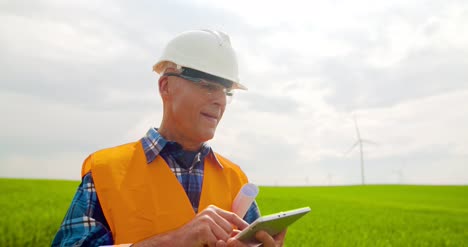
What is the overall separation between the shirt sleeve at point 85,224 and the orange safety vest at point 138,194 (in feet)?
0.16

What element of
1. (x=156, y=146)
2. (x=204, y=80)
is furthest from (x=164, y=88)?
(x=156, y=146)

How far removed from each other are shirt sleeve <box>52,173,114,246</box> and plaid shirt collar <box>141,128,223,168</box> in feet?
1.18

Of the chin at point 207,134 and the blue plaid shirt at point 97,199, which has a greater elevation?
the chin at point 207,134

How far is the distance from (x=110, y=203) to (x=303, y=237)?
5.90 m

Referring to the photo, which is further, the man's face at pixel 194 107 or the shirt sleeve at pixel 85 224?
the man's face at pixel 194 107

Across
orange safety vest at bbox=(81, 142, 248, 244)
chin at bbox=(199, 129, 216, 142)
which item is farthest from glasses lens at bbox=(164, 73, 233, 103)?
orange safety vest at bbox=(81, 142, 248, 244)

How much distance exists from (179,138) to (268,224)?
35.7 inches

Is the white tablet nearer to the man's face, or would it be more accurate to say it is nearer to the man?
the man

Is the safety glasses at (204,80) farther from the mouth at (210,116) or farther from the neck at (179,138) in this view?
the neck at (179,138)

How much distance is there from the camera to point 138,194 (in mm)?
2250

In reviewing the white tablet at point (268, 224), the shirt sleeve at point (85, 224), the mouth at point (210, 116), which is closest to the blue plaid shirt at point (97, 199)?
the shirt sleeve at point (85, 224)

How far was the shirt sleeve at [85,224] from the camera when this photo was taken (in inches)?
84.3

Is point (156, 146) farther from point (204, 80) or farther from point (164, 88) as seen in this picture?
point (204, 80)

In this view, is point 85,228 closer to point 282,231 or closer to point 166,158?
point 166,158
